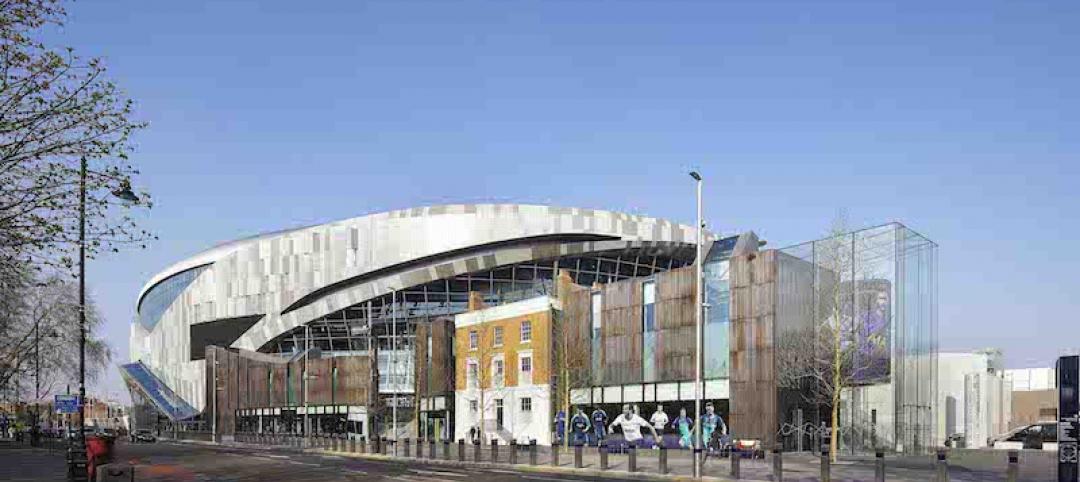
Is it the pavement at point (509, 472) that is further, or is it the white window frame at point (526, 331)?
the white window frame at point (526, 331)

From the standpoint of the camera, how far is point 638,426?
64.6 meters

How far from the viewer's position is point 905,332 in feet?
182

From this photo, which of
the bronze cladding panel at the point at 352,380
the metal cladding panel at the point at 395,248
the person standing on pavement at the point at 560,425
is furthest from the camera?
Result: the metal cladding panel at the point at 395,248

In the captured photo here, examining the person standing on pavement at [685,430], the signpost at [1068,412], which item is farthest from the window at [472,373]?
the signpost at [1068,412]

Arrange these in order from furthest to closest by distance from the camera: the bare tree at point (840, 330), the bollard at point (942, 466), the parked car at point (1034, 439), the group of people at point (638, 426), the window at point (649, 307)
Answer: the parked car at point (1034, 439), the window at point (649, 307), the group of people at point (638, 426), the bare tree at point (840, 330), the bollard at point (942, 466)

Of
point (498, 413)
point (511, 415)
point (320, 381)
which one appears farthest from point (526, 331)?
point (320, 381)

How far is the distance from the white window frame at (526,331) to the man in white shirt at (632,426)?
11.1m

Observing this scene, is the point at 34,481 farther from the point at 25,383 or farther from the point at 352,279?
the point at 352,279

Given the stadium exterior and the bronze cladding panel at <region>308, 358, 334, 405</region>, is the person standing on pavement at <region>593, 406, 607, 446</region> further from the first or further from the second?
the bronze cladding panel at <region>308, 358, 334, 405</region>

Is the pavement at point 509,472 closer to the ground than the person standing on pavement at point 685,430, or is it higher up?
higher up

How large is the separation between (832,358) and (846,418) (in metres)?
8.17

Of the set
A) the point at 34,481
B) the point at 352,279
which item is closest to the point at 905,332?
the point at 34,481

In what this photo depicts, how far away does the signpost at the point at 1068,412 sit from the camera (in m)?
20.0

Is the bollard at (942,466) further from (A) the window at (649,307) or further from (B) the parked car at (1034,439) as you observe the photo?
(B) the parked car at (1034,439)
